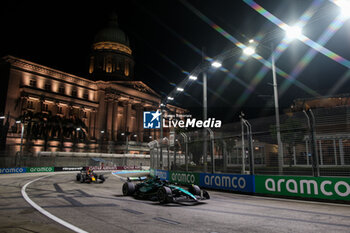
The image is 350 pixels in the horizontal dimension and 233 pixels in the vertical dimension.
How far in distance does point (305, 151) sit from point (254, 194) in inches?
136

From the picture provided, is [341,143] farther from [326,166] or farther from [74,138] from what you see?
[74,138]

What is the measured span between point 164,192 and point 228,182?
5.48m

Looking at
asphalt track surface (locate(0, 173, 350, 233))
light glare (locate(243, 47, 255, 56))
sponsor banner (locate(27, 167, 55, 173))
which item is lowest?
sponsor banner (locate(27, 167, 55, 173))

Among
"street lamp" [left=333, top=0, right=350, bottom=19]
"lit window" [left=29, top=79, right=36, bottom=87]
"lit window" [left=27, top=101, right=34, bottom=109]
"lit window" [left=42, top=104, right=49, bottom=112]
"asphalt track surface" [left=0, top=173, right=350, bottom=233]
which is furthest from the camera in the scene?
"lit window" [left=42, top=104, right=49, bottom=112]

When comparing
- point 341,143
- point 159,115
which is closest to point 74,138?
point 159,115

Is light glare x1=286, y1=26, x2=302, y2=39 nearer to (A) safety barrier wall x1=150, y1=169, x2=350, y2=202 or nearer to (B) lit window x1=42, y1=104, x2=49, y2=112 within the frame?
(A) safety barrier wall x1=150, y1=169, x2=350, y2=202

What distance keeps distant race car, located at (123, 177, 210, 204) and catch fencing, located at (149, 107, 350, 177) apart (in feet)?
11.9

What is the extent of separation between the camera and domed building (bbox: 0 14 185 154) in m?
58.1

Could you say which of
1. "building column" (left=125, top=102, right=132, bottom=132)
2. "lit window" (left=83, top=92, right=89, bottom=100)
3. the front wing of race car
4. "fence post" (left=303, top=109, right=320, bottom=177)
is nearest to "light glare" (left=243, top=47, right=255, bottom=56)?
"fence post" (left=303, top=109, right=320, bottom=177)

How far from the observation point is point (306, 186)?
36.0 feet

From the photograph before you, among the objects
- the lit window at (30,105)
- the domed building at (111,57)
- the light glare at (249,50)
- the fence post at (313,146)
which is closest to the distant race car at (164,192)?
the fence post at (313,146)

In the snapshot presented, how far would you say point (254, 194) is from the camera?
1317 cm

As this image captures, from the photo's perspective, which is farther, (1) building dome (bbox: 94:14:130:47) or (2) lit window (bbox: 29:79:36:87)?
(1) building dome (bbox: 94:14:130:47)

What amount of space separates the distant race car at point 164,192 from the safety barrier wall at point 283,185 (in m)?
3.26
